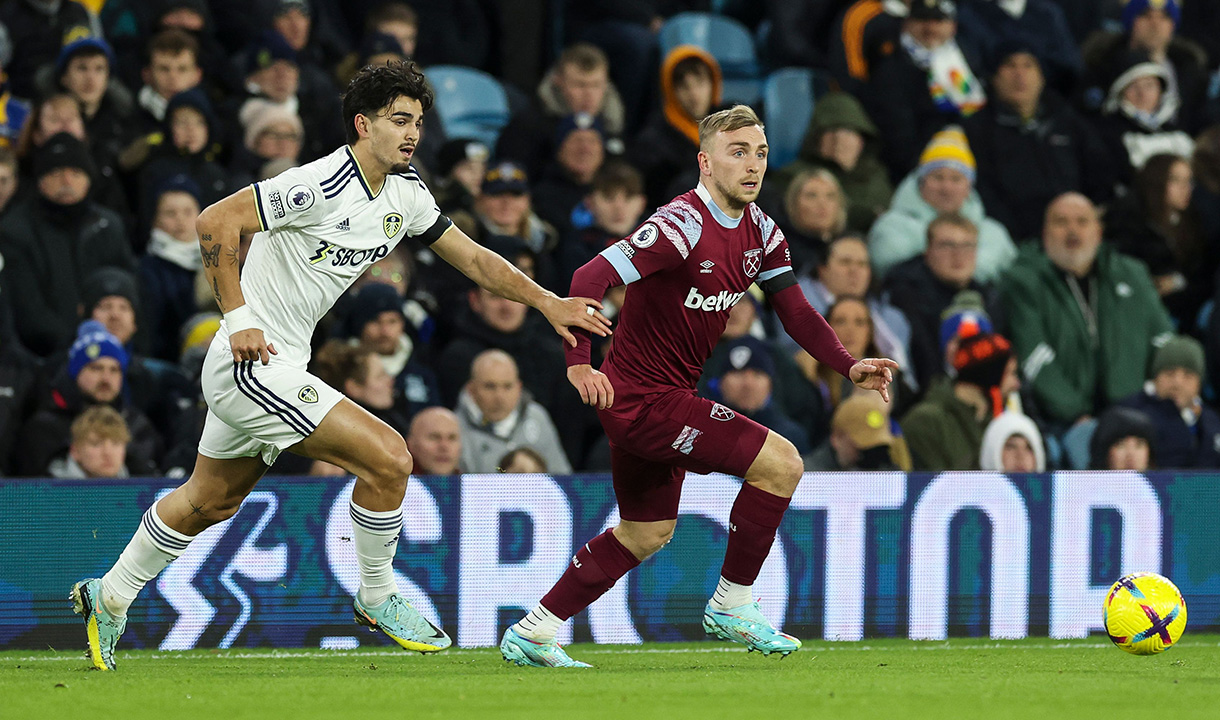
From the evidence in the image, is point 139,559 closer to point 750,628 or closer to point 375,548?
point 375,548

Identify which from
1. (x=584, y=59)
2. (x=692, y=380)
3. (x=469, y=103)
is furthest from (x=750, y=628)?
(x=469, y=103)

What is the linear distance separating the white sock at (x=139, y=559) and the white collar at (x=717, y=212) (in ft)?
8.23

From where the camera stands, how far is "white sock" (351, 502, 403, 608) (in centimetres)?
686

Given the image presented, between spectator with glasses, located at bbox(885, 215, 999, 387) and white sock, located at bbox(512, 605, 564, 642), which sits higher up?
spectator with glasses, located at bbox(885, 215, 999, 387)

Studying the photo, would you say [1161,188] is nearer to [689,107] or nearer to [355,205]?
[689,107]

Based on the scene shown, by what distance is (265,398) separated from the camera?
6.61 meters

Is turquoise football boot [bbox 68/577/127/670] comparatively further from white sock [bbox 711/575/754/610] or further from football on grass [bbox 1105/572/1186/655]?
football on grass [bbox 1105/572/1186/655]

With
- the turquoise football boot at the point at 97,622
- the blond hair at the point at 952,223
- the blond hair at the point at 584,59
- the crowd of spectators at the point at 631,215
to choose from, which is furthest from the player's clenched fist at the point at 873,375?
the blond hair at the point at 584,59

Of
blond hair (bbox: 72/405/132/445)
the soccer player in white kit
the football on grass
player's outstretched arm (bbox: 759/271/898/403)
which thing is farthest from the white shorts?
the football on grass

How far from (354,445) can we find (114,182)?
518 cm

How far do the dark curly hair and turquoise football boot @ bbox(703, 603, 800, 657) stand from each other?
2.40 meters

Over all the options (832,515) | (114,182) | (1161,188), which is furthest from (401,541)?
(1161,188)

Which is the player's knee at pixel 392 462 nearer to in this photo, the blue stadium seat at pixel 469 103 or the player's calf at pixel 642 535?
the player's calf at pixel 642 535

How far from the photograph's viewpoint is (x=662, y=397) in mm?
7012
